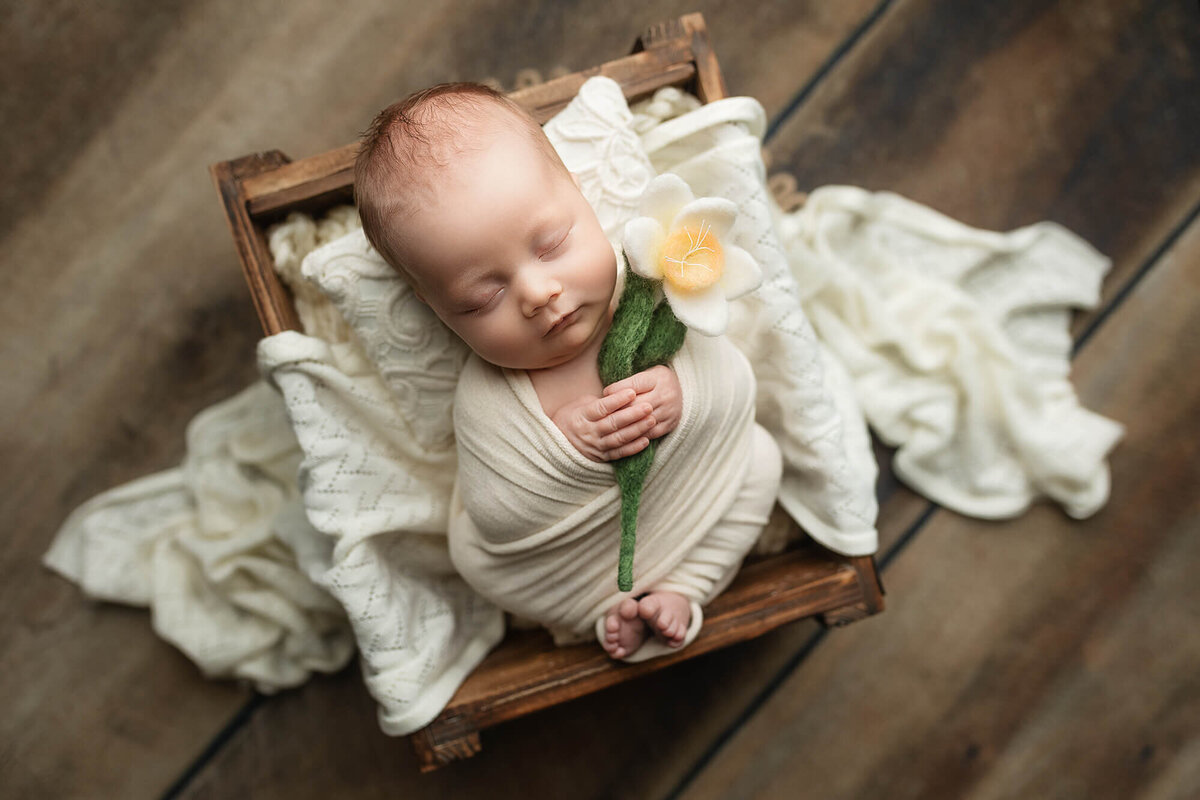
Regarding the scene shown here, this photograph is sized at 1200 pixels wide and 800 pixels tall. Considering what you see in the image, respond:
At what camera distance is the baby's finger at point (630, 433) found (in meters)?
0.80

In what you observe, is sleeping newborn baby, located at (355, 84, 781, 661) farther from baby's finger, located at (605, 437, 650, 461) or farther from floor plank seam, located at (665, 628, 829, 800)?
floor plank seam, located at (665, 628, 829, 800)

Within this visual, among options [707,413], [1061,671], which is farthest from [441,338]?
[1061,671]

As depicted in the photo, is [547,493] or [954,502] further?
[954,502]

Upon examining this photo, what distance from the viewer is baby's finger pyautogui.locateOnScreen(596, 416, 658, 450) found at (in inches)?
31.4

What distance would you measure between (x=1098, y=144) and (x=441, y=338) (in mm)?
1127

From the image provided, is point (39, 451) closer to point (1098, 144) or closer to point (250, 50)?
point (250, 50)

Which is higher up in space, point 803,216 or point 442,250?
point 442,250

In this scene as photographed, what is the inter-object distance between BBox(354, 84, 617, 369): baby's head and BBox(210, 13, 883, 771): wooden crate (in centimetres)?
21

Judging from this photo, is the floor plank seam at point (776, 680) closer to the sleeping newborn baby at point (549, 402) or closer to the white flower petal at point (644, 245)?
the sleeping newborn baby at point (549, 402)

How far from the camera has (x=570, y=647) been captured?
1.02 metres

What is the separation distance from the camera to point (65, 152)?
1.25 m

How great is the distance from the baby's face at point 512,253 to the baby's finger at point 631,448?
120 millimetres

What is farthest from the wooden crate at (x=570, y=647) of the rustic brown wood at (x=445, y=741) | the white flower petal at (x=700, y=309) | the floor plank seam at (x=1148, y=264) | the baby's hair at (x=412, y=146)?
the floor plank seam at (x=1148, y=264)

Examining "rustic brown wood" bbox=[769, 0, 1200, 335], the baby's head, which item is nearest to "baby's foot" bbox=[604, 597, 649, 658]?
the baby's head
